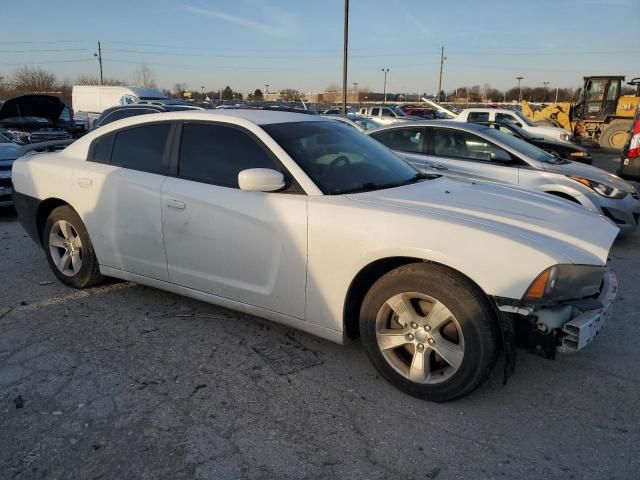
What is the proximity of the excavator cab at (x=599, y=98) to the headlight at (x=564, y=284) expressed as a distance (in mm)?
22582

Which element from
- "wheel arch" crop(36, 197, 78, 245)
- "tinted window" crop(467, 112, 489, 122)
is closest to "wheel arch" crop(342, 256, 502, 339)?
"wheel arch" crop(36, 197, 78, 245)

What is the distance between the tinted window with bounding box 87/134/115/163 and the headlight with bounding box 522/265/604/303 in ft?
11.3

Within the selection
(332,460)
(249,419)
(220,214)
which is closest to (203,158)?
(220,214)

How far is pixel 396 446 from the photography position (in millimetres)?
2541

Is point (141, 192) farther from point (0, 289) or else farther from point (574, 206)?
point (574, 206)

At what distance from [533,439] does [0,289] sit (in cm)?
450

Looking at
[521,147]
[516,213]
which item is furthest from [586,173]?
[516,213]

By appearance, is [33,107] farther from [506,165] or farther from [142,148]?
[506,165]

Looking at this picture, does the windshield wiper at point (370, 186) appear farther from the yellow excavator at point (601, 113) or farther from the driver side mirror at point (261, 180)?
the yellow excavator at point (601, 113)

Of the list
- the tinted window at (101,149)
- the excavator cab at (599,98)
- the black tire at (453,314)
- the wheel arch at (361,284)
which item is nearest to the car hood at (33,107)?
the tinted window at (101,149)

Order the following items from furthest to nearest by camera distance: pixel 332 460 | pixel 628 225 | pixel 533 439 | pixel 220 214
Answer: pixel 628 225 < pixel 220 214 < pixel 533 439 < pixel 332 460

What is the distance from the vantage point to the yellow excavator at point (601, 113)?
21.0m

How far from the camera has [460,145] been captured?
23.7ft

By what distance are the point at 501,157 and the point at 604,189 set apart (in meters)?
1.34
